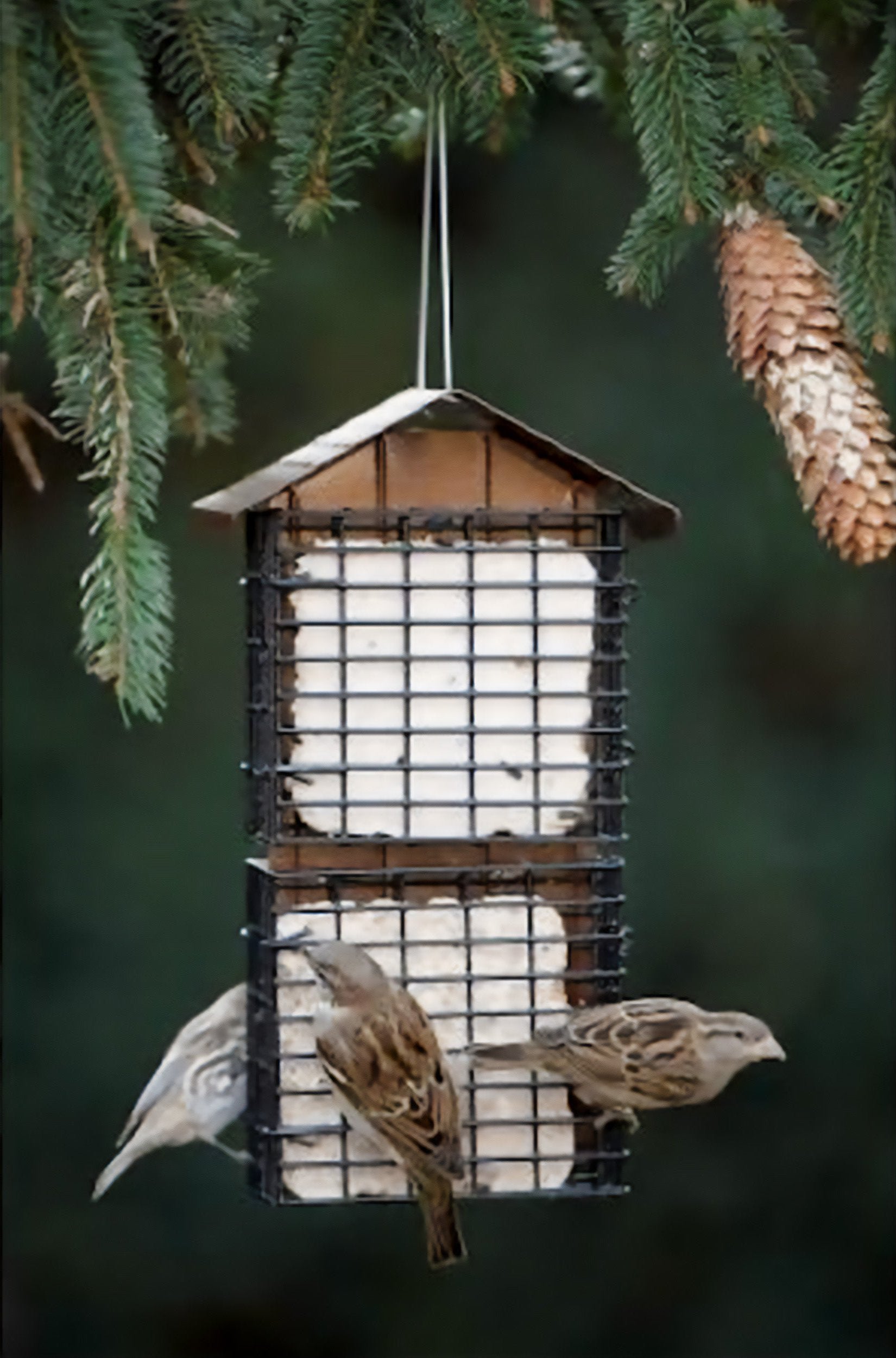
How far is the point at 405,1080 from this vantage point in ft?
8.69

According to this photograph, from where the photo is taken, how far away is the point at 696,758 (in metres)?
5.64

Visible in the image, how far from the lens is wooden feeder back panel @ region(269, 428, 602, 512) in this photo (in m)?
2.77

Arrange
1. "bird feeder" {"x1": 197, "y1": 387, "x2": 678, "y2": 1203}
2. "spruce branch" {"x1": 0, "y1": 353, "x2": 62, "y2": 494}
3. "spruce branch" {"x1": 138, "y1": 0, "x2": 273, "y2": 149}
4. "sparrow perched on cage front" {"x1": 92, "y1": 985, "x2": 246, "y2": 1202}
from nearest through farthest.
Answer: "spruce branch" {"x1": 138, "y1": 0, "x2": 273, "y2": 149} → "bird feeder" {"x1": 197, "y1": 387, "x2": 678, "y2": 1203} → "sparrow perched on cage front" {"x1": 92, "y1": 985, "x2": 246, "y2": 1202} → "spruce branch" {"x1": 0, "y1": 353, "x2": 62, "y2": 494}

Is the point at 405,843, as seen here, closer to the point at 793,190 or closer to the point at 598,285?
the point at 793,190

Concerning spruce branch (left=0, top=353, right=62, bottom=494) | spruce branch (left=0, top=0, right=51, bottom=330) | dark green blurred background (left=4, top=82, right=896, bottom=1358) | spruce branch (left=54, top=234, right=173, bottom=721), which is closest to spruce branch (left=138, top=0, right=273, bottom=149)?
spruce branch (left=54, top=234, right=173, bottom=721)

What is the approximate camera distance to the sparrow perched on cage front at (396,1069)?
8.64 feet

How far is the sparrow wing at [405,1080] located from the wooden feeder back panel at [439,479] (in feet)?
1.78

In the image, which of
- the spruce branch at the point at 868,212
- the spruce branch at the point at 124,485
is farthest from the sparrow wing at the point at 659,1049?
the spruce branch at the point at 868,212

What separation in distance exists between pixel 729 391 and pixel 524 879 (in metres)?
2.87

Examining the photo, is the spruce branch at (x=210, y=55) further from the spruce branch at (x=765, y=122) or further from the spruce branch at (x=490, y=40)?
the spruce branch at (x=765, y=122)

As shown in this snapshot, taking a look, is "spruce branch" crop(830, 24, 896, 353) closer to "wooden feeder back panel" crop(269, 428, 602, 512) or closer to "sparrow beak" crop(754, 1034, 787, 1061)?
"wooden feeder back panel" crop(269, 428, 602, 512)

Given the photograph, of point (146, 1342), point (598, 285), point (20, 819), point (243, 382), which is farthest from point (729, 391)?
point (146, 1342)

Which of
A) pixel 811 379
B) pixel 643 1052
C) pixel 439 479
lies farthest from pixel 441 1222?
pixel 811 379

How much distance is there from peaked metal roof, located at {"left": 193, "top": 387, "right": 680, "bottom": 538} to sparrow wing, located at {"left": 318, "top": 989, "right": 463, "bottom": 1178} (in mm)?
568
